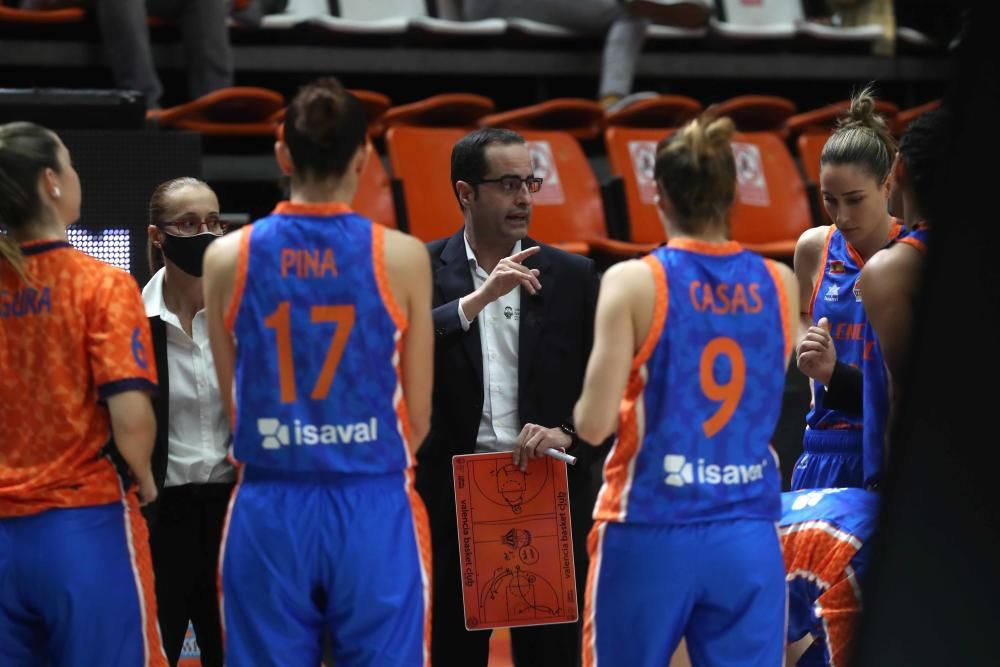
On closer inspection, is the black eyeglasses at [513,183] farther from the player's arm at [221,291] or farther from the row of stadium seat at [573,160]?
the row of stadium seat at [573,160]

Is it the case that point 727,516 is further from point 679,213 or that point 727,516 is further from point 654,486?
point 679,213

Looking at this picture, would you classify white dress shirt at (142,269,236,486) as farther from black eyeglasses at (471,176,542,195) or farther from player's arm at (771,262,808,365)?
player's arm at (771,262,808,365)

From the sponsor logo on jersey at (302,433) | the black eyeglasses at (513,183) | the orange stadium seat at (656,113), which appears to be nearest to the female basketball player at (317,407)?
the sponsor logo on jersey at (302,433)

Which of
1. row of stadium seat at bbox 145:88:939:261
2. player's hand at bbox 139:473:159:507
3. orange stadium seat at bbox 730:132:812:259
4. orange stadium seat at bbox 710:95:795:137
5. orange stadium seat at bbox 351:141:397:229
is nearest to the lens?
player's hand at bbox 139:473:159:507

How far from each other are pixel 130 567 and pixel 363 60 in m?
5.30

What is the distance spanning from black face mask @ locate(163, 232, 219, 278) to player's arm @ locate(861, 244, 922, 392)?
Result: 1.67 meters

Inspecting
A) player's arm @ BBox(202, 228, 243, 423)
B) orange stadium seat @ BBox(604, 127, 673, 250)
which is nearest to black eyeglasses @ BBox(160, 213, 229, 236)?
player's arm @ BBox(202, 228, 243, 423)

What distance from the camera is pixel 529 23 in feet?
26.1

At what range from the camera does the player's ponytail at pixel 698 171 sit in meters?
2.67

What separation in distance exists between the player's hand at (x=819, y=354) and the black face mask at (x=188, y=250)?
1565 mm

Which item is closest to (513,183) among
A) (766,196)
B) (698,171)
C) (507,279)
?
(507,279)

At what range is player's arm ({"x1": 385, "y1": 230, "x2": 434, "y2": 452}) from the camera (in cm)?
Result: 264

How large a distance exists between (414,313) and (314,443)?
328 mm

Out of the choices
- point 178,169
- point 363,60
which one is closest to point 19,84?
point 363,60
